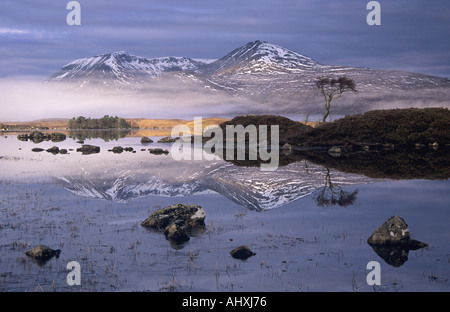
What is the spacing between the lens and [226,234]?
16797mm

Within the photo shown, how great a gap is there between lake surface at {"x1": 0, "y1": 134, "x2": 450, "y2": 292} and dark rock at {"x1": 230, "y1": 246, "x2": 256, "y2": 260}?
256 mm

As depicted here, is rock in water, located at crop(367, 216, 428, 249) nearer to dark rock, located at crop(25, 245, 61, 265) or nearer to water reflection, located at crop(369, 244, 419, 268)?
water reflection, located at crop(369, 244, 419, 268)

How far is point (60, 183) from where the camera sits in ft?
101

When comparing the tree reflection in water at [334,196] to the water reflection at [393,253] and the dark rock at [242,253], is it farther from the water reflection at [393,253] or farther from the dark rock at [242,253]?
the dark rock at [242,253]

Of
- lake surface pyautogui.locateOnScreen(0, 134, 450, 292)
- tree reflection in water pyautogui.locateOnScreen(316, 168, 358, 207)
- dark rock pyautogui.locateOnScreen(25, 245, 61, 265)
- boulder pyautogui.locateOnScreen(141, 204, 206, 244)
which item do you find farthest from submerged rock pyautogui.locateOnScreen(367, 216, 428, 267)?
dark rock pyautogui.locateOnScreen(25, 245, 61, 265)

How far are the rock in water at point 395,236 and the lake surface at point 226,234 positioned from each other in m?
0.47

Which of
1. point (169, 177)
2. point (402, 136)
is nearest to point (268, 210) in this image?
point (169, 177)

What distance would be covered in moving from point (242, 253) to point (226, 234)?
116 inches

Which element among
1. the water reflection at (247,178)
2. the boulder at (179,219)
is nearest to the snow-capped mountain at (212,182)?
the water reflection at (247,178)

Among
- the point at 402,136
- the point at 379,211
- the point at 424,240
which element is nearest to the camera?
the point at 424,240

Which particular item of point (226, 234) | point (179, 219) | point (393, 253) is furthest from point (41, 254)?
point (393, 253)

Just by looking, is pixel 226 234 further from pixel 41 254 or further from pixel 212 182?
pixel 212 182
